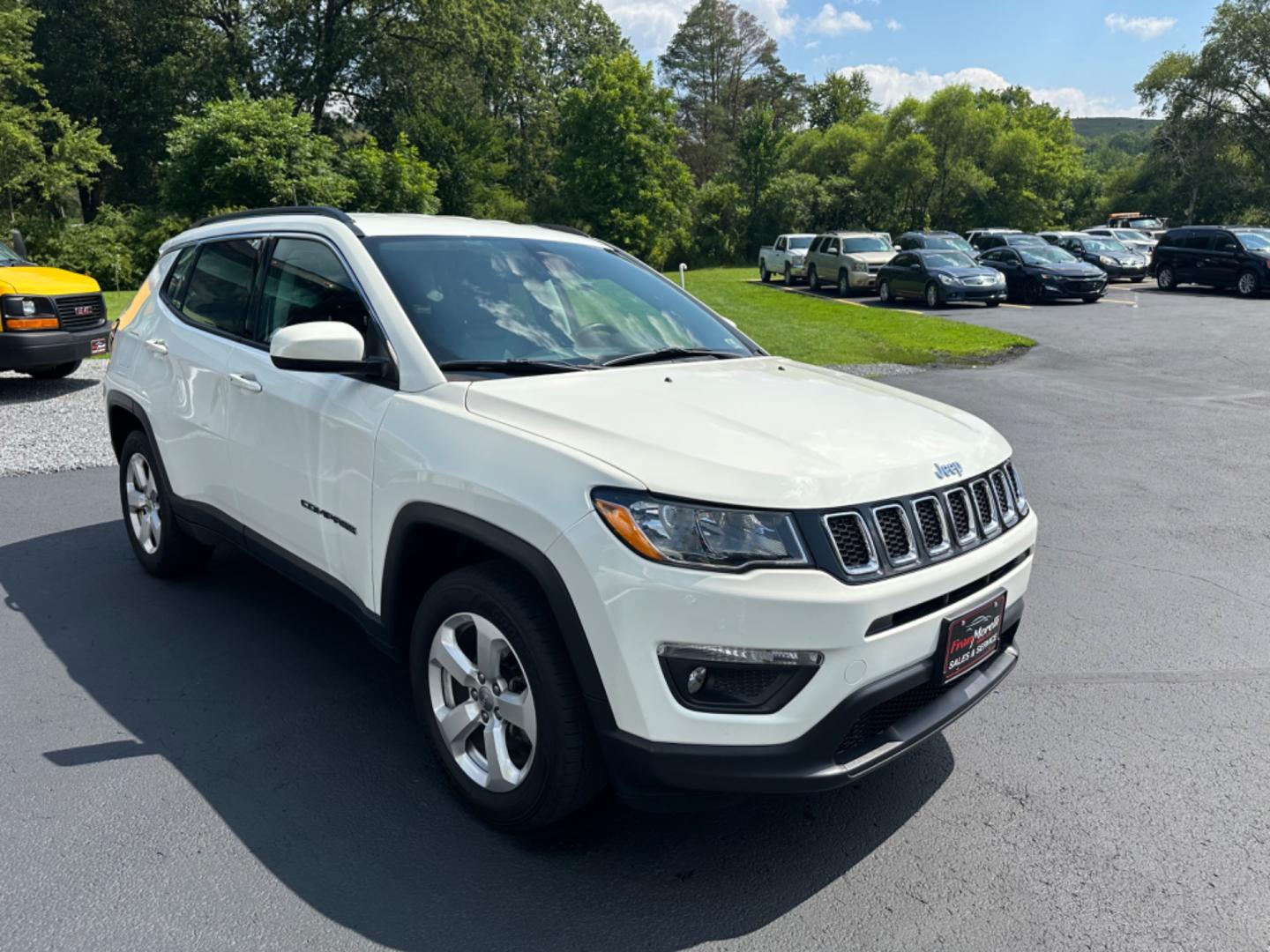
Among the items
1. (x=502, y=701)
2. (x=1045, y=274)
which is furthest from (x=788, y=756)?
(x=1045, y=274)

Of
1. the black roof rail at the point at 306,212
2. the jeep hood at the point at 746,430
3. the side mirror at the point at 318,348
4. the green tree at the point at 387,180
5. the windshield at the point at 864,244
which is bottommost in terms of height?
the jeep hood at the point at 746,430

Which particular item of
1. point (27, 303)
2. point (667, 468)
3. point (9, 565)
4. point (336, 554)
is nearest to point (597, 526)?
point (667, 468)

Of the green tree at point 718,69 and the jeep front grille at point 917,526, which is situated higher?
the green tree at point 718,69

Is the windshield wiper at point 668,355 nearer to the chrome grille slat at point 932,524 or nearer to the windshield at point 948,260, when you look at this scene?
the chrome grille slat at point 932,524

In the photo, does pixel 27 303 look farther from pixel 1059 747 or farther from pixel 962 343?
pixel 962 343

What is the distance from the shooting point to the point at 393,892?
8.76 feet

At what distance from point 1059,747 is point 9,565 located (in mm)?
5360

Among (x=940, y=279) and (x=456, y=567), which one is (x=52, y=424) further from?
(x=940, y=279)

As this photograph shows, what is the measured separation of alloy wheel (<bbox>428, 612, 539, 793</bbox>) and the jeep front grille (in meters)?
0.97

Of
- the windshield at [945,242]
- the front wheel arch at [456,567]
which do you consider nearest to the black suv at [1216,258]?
the windshield at [945,242]

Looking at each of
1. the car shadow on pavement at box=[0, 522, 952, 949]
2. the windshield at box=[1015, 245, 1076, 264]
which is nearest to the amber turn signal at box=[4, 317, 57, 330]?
the car shadow on pavement at box=[0, 522, 952, 949]

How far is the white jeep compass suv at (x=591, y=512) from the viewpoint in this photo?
2432mm

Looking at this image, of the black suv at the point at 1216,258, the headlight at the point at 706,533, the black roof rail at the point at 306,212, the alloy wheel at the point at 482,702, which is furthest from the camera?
the black suv at the point at 1216,258

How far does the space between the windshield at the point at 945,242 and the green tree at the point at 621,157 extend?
21.0 m
